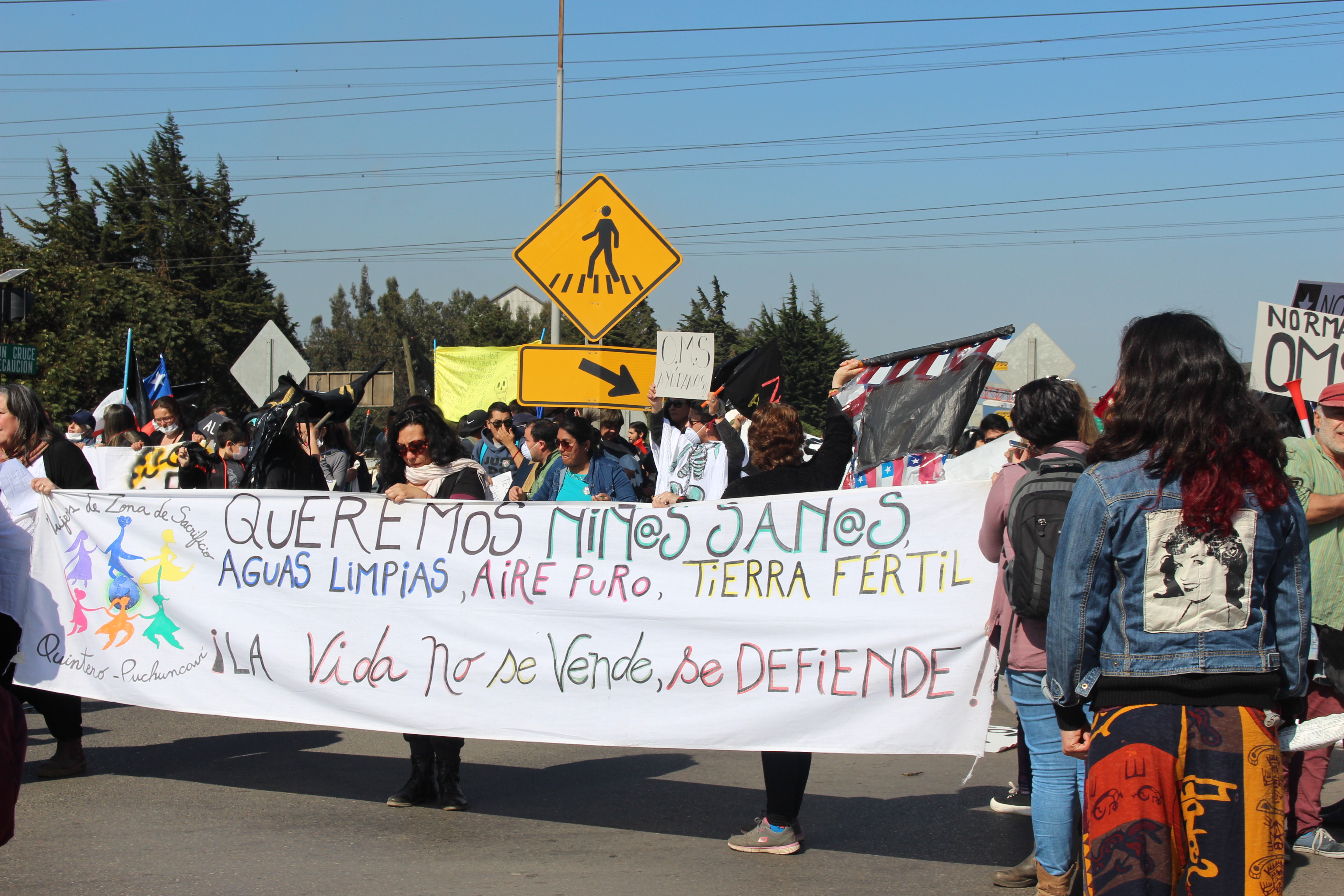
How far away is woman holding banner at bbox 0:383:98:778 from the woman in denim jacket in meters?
4.09

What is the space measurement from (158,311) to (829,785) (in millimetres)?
39686

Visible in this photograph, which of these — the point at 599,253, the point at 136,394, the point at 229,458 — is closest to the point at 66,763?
the point at 229,458

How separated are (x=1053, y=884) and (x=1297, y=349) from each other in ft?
13.5

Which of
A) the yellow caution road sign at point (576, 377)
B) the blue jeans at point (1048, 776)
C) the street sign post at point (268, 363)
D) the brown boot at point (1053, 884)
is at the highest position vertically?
the street sign post at point (268, 363)

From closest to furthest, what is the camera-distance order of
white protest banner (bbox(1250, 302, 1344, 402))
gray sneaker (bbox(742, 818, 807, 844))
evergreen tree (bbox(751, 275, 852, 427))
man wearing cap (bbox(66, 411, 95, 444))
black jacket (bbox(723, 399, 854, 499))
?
gray sneaker (bbox(742, 818, 807, 844)), black jacket (bbox(723, 399, 854, 499)), white protest banner (bbox(1250, 302, 1344, 402)), man wearing cap (bbox(66, 411, 95, 444)), evergreen tree (bbox(751, 275, 852, 427))

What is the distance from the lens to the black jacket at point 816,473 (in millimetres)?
4891

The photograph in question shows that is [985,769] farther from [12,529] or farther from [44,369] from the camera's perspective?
[44,369]

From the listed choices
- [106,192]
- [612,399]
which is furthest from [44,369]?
[612,399]

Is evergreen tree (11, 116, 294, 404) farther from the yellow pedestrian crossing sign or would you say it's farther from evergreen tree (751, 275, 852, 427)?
the yellow pedestrian crossing sign

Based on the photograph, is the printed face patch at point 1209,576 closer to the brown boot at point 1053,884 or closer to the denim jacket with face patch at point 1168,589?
the denim jacket with face patch at point 1168,589

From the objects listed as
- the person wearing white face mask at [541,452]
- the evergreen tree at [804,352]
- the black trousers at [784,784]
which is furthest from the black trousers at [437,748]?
the evergreen tree at [804,352]

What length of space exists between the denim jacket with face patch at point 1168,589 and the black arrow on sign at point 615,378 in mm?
5039

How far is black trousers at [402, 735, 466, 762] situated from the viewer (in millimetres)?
5102

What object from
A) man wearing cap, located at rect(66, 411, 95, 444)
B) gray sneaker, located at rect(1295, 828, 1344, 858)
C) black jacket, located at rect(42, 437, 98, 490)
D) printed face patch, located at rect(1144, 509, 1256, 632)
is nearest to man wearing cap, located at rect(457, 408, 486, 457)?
man wearing cap, located at rect(66, 411, 95, 444)
